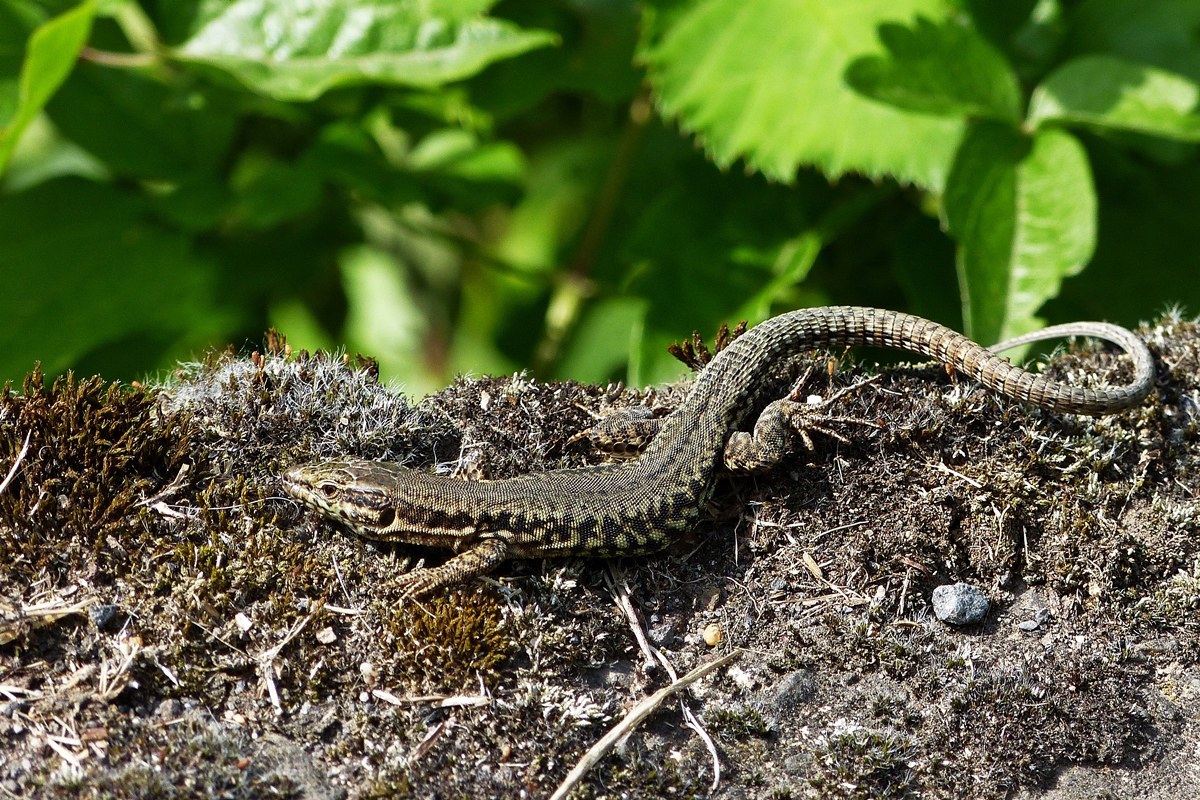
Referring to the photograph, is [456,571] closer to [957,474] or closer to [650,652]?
[650,652]

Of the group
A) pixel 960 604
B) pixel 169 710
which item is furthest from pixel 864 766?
pixel 169 710

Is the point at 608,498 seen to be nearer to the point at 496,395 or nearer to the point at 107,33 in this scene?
the point at 496,395

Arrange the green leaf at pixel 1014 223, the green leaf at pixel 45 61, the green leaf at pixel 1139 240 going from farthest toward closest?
the green leaf at pixel 1139 240
the green leaf at pixel 1014 223
the green leaf at pixel 45 61

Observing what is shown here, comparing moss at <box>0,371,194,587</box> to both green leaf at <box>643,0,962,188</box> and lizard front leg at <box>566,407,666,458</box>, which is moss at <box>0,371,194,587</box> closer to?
lizard front leg at <box>566,407,666,458</box>

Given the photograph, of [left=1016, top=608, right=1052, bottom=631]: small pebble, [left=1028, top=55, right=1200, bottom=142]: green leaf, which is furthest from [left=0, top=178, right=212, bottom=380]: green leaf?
[left=1028, top=55, right=1200, bottom=142]: green leaf

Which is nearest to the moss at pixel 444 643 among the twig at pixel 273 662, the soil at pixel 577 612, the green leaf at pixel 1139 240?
the soil at pixel 577 612

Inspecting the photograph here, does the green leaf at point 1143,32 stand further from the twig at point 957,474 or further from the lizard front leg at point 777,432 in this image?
the twig at point 957,474
